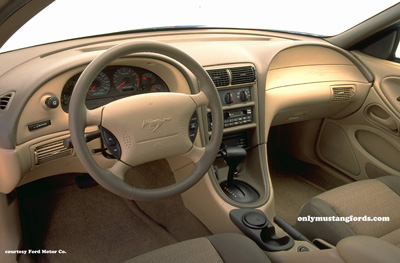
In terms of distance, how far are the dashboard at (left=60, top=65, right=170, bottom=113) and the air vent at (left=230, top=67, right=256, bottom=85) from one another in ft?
1.15

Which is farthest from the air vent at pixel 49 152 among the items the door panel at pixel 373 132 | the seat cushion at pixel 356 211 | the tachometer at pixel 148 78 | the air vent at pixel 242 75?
the door panel at pixel 373 132

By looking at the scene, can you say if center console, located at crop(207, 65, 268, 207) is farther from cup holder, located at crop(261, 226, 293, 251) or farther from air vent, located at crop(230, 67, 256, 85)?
cup holder, located at crop(261, 226, 293, 251)

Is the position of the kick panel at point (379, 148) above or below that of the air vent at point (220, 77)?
below

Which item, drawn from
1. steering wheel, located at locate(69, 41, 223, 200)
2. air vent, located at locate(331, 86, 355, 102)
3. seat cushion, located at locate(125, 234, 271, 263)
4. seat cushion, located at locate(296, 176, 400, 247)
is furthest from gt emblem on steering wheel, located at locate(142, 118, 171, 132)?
air vent, located at locate(331, 86, 355, 102)

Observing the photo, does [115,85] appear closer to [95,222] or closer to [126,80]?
[126,80]

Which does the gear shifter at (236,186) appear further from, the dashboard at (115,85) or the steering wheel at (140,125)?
the dashboard at (115,85)

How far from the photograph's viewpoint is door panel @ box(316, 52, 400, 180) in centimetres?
203

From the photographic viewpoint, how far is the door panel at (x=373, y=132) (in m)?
2.03

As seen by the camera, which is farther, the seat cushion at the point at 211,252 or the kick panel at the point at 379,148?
the kick panel at the point at 379,148

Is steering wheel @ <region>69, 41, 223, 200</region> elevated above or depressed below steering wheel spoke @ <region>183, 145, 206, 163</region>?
above

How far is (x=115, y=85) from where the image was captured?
1498 mm

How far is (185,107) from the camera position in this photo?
119 centimetres

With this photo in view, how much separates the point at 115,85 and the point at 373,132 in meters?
1.68

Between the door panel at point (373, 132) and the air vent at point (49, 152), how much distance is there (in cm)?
185
